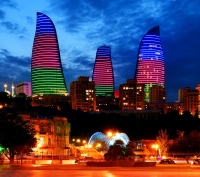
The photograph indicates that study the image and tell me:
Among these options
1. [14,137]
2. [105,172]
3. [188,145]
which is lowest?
[188,145]

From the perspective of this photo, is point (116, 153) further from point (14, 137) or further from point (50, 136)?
point (50, 136)

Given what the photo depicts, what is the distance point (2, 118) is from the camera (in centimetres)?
5506

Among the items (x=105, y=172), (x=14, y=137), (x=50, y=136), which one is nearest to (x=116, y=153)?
(x=105, y=172)

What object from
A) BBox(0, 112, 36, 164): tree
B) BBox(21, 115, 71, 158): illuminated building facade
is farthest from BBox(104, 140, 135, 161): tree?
BBox(21, 115, 71, 158): illuminated building facade

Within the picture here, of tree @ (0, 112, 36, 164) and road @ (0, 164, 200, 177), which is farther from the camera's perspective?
tree @ (0, 112, 36, 164)

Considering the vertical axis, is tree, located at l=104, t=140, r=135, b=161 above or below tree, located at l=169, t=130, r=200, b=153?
above

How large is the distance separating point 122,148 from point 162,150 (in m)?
47.5

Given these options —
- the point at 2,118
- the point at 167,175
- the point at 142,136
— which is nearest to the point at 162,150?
the point at 142,136

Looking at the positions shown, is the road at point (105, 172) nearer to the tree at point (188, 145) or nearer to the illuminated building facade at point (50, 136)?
the illuminated building facade at point (50, 136)

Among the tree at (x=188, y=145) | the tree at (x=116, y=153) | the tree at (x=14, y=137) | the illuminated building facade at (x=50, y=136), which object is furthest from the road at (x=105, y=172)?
the tree at (x=188, y=145)

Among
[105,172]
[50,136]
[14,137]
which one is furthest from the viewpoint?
[50,136]

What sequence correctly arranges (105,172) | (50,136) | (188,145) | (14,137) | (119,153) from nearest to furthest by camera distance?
(105,172) < (119,153) < (14,137) < (50,136) < (188,145)

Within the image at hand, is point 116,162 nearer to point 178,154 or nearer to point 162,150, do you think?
point 178,154

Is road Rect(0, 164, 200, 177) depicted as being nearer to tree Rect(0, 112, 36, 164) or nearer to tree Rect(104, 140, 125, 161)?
tree Rect(104, 140, 125, 161)
